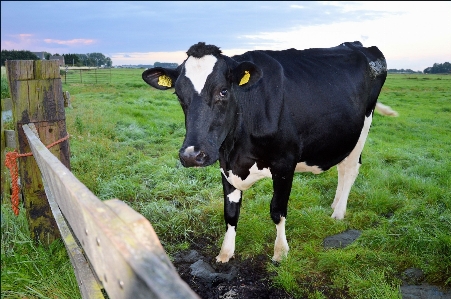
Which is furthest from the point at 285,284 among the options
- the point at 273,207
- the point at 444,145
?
the point at 444,145

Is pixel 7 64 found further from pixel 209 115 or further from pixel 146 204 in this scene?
pixel 146 204

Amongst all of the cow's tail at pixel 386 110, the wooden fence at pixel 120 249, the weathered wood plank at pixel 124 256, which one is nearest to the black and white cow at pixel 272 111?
the cow's tail at pixel 386 110

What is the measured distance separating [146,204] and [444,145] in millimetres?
4420

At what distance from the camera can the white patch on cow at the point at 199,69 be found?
10.5ft

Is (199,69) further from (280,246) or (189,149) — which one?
(280,246)

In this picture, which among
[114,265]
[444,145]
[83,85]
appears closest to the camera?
[114,265]

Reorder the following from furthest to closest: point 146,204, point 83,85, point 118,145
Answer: point 83,85, point 118,145, point 146,204

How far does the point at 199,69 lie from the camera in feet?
10.7

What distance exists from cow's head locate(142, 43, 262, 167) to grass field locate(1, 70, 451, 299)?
1.38 m

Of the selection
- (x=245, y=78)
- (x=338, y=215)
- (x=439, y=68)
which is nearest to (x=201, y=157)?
(x=245, y=78)

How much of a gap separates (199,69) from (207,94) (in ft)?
0.78

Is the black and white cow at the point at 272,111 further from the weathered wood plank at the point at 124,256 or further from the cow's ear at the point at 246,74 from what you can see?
the weathered wood plank at the point at 124,256

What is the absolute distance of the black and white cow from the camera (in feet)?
10.5

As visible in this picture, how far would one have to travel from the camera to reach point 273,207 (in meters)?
4.14
